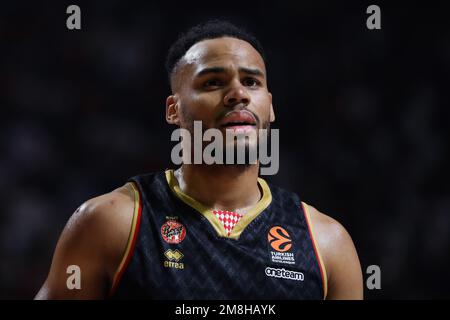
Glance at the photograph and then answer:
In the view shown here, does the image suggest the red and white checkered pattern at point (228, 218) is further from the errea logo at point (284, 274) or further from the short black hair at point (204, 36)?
the short black hair at point (204, 36)

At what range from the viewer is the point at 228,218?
9.15 feet

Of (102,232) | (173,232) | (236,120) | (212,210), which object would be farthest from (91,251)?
(236,120)

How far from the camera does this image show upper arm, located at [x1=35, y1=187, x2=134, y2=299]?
8.01 ft

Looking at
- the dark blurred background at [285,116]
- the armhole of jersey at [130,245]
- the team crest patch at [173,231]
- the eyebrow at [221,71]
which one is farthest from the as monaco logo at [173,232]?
the dark blurred background at [285,116]

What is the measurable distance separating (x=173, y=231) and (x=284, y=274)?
→ 485 mm

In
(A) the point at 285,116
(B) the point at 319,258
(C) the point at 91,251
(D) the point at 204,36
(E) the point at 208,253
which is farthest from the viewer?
(A) the point at 285,116

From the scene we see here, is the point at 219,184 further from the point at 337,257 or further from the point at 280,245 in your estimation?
the point at 337,257

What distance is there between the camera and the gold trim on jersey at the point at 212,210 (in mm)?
2707

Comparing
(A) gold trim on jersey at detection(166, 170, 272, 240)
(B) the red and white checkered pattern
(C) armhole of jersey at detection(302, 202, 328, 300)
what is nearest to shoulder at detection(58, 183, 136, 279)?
(A) gold trim on jersey at detection(166, 170, 272, 240)

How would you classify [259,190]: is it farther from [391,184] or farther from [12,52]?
[12,52]

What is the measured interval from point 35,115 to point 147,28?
1.21 meters

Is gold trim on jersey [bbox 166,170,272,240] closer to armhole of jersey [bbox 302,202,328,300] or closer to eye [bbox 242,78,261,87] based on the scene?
armhole of jersey [bbox 302,202,328,300]

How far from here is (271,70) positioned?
17.3 feet
